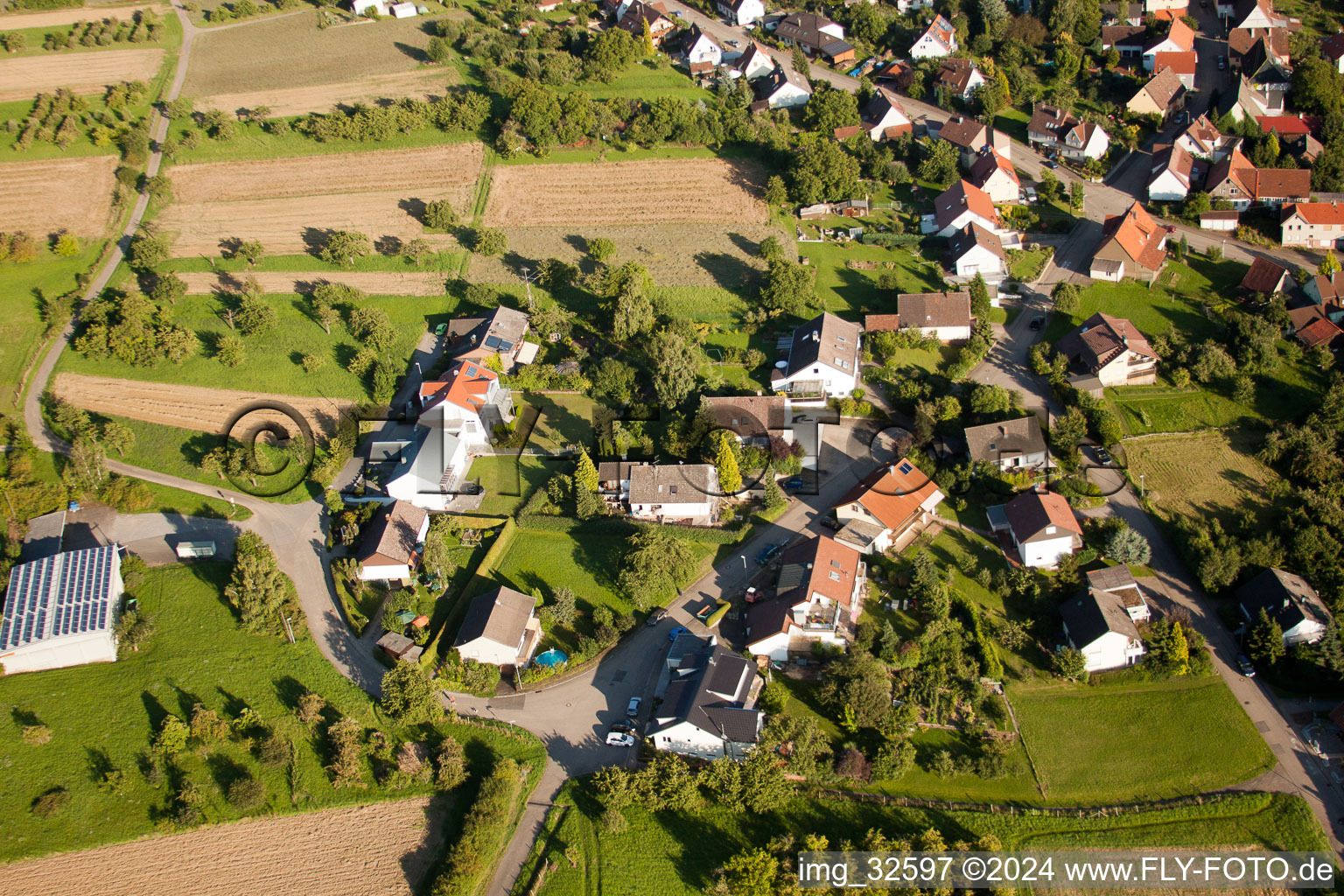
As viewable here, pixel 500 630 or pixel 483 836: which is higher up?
pixel 500 630

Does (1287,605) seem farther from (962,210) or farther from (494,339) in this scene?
(494,339)

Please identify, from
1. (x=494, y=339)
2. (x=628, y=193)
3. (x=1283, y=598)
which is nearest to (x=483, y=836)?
(x=494, y=339)

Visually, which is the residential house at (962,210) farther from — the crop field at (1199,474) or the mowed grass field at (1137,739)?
the mowed grass field at (1137,739)

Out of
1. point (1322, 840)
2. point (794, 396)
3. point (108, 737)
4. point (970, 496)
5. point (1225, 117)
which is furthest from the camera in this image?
point (1225, 117)

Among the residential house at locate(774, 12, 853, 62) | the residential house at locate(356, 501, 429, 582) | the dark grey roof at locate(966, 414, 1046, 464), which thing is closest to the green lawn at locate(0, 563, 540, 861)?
the residential house at locate(356, 501, 429, 582)

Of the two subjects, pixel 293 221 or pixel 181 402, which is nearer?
pixel 181 402

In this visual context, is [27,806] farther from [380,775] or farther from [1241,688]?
[1241,688]

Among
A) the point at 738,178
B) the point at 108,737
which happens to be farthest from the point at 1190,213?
the point at 108,737
